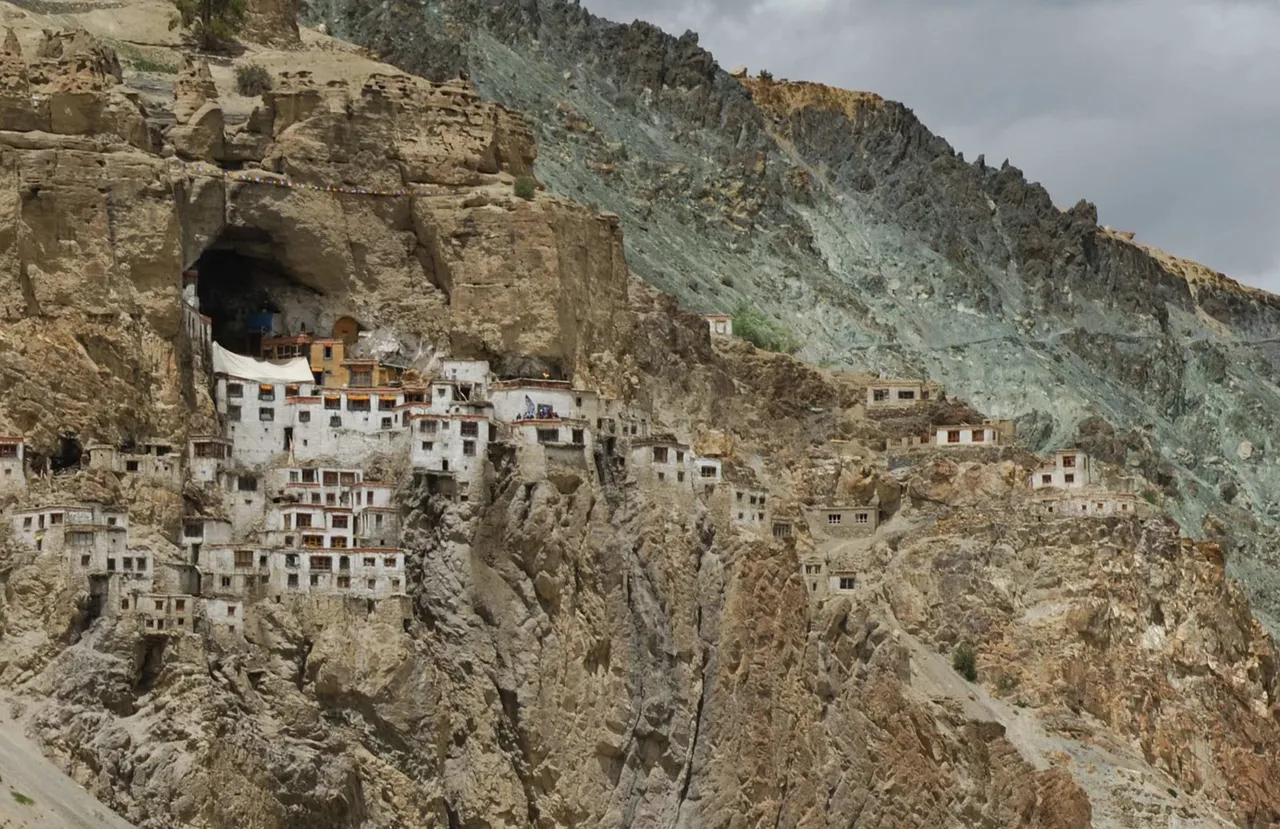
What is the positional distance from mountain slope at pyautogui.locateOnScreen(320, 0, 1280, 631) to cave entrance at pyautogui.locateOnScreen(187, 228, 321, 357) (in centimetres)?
2421

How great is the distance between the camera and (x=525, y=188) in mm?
99750

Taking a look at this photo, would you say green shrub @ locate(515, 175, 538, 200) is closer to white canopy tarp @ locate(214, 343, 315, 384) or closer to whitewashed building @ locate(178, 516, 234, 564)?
white canopy tarp @ locate(214, 343, 315, 384)

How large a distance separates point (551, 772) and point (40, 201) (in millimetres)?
18870

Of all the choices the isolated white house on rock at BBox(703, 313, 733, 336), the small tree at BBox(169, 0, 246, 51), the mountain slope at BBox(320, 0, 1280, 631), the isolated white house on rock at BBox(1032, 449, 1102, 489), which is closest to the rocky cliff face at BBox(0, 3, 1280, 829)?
the isolated white house on rock at BBox(1032, 449, 1102, 489)

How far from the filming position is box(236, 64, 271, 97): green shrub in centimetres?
10431

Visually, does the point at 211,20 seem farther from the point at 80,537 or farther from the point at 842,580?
the point at 80,537

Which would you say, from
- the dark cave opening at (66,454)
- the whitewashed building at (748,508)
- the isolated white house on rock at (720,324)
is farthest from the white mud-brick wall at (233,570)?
the isolated white house on rock at (720,324)

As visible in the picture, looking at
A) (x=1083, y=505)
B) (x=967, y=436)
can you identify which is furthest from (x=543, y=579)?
(x=967, y=436)

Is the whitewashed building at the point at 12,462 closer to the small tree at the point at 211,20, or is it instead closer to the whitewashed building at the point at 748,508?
the whitewashed building at the point at 748,508

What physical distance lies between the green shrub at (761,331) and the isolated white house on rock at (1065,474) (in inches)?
505

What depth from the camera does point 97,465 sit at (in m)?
86.2

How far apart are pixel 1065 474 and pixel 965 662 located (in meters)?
7.38

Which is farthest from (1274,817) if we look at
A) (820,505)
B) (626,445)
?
(626,445)

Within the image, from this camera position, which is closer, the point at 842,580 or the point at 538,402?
the point at 538,402
